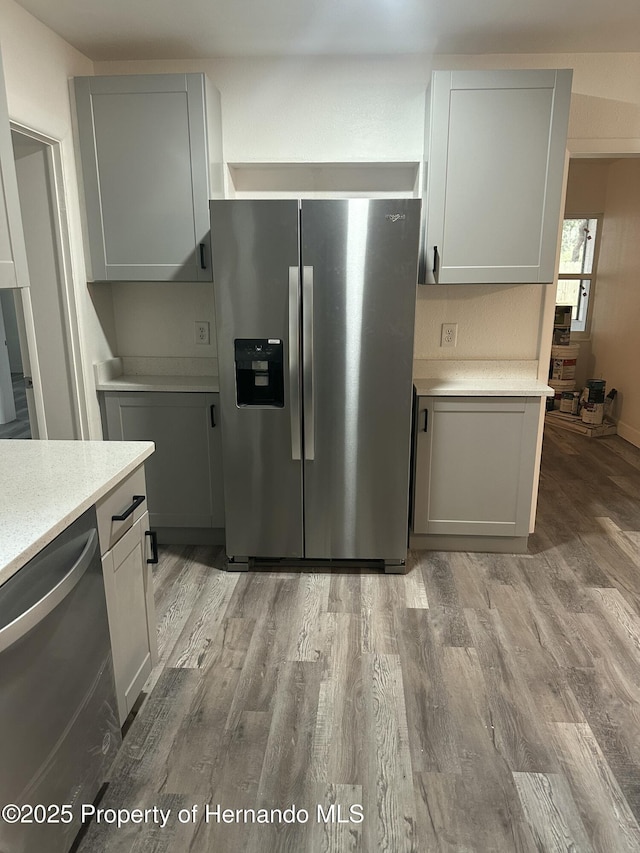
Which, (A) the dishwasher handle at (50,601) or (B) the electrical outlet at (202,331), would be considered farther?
(B) the electrical outlet at (202,331)

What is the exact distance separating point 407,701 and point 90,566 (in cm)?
120

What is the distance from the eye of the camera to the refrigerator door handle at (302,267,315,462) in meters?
2.49

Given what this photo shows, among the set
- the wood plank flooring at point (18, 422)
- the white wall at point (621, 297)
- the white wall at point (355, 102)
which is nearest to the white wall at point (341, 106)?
the white wall at point (355, 102)

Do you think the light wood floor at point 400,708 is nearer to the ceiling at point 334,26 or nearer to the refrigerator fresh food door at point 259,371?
the refrigerator fresh food door at point 259,371

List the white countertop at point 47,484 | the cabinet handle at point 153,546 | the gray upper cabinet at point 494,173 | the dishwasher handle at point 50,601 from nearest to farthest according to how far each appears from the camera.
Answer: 1. the dishwasher handle at point 50,601
2. the white countertop at point 47,484
3. the cabinet handle at point 153,546
4. the gray upper cabinet at point 494,173

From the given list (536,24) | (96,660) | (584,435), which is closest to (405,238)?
(536,24)

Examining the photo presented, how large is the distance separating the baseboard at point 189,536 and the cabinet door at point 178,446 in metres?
0.07

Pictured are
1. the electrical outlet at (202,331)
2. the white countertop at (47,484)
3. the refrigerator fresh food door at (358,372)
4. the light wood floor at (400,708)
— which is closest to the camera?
the white countertop at (47,484)

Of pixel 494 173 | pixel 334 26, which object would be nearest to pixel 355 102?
pixel 334 26

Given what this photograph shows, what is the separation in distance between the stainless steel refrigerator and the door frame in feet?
2.44

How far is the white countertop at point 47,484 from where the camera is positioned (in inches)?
46.7

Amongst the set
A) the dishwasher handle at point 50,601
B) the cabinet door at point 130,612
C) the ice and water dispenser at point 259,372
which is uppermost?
the ice and water dispenser at point 259,372

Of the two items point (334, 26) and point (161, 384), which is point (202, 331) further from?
point (334, 26)

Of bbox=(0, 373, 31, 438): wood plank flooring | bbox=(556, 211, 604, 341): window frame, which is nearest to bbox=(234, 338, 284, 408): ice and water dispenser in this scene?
bbox=(0, 373, 31, 438): wood plank flooring
